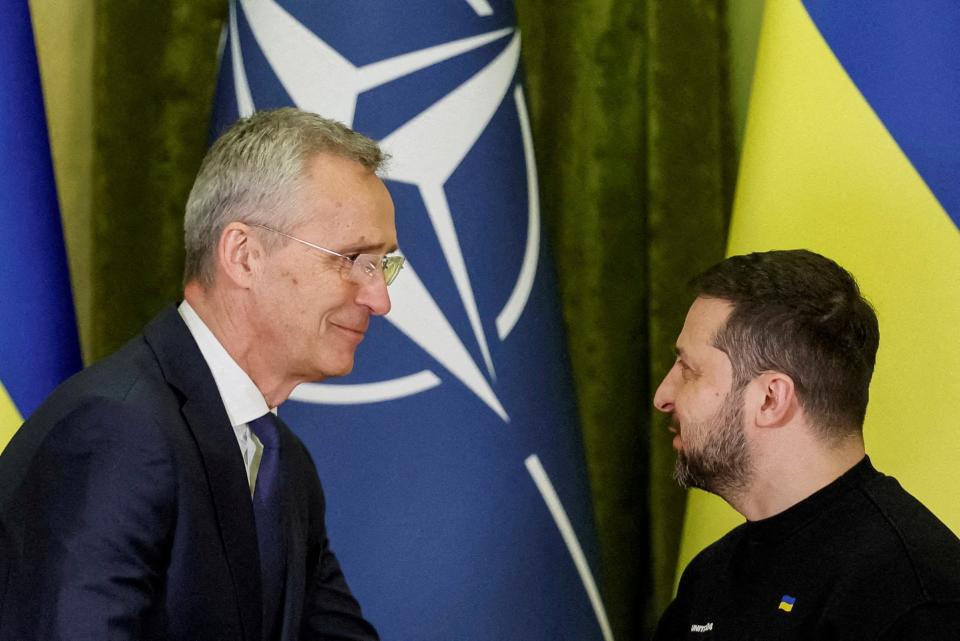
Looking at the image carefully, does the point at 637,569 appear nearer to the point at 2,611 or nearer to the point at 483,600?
the point at 483,600

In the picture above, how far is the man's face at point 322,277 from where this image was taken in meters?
1.38

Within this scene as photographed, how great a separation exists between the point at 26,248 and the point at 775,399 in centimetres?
117

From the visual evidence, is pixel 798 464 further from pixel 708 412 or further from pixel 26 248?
pixel 26 248

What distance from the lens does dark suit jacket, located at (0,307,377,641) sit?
1.09 metres

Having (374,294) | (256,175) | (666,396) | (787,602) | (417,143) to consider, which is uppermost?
(417,143)

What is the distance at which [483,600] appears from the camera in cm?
175

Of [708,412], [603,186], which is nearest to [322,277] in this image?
[708,412]

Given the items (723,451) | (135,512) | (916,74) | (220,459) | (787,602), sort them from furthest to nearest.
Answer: (916,74) → (723,451) → (787,602) → (220,459) → (135,512)

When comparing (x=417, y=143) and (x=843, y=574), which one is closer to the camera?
(x=843, y=574)

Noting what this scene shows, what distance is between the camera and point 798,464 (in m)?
1.45

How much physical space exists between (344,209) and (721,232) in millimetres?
1072

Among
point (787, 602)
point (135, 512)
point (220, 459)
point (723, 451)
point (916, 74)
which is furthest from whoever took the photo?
point (916, 74)

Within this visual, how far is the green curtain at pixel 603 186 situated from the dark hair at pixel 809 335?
2.52 feet

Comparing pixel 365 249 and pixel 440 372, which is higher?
pixel 365 249
